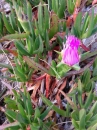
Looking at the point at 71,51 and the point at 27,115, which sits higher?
the point at 71,51

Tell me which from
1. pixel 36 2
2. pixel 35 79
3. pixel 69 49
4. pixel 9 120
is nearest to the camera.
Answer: pixel 69 49

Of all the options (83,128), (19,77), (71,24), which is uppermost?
(71,24)

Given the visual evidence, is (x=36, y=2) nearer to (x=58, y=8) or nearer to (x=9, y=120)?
(x=58, y=8)

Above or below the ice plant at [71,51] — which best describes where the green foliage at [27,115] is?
below

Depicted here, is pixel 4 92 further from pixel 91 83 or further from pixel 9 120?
pixel 91 83

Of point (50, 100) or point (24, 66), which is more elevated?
point (24, 66)

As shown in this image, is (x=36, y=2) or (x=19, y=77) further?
(x=36, y=2)

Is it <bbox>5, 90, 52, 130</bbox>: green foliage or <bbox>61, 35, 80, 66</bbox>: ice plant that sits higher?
<bbox>61, 35, 80, 66</bbox>: ice plant

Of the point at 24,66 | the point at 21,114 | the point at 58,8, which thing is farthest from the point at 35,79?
the point at 58,8

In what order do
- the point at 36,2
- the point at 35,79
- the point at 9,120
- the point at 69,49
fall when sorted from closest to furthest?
the point at 69,49 → the point at 9,120 → the point at 35,79 → the point at 36,2
